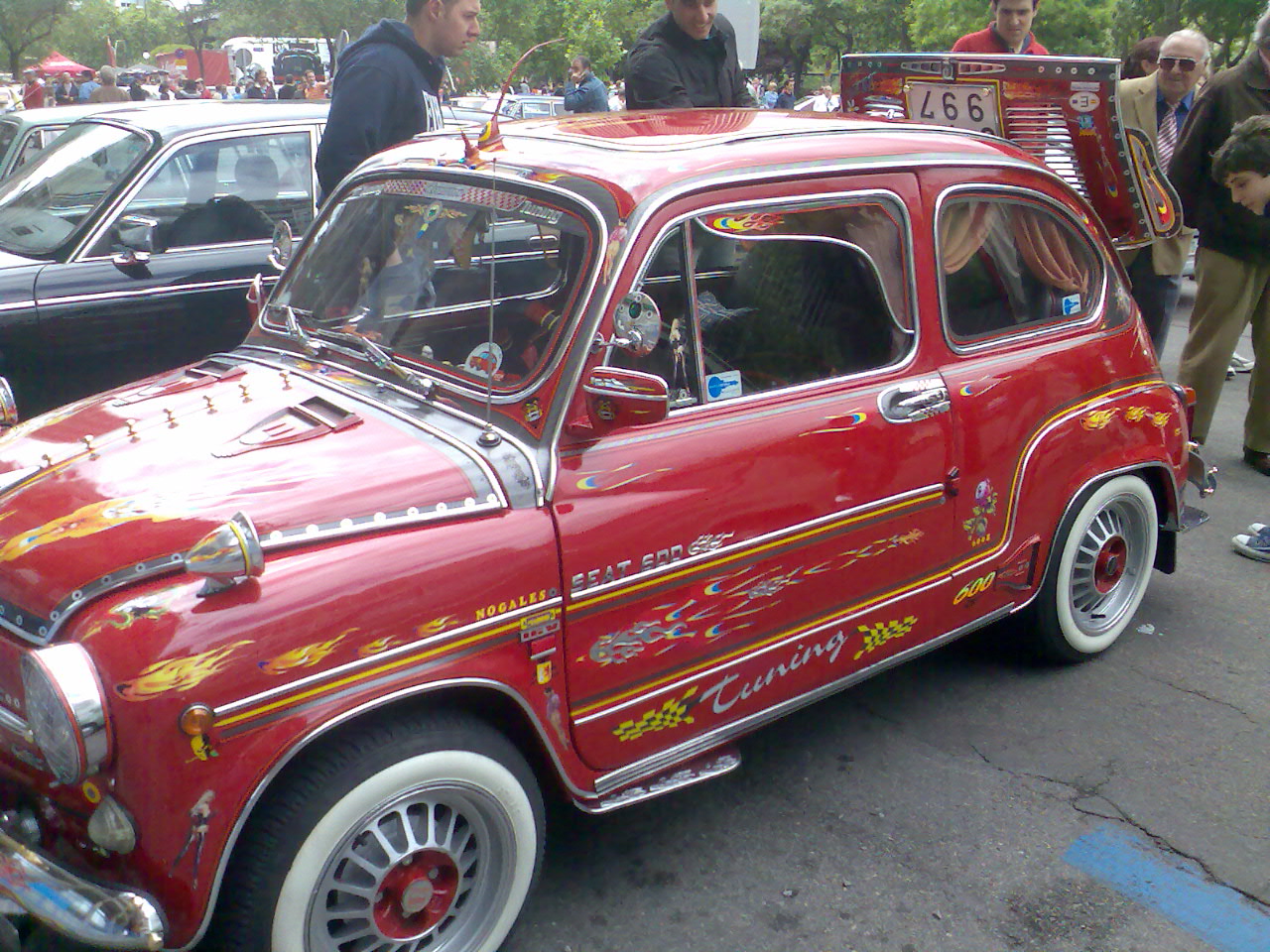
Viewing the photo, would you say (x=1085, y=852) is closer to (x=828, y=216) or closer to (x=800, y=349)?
(x=800, y=349)

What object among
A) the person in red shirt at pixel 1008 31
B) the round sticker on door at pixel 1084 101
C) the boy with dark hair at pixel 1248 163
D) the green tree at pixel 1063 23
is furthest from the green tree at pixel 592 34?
the round sticker on door at pixel 1084 101

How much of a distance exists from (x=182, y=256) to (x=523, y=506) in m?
3.58

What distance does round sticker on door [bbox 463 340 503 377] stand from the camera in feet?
9.09

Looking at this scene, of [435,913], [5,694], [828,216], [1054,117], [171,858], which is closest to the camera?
[171,858]

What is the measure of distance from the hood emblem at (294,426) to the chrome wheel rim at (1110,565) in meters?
2.55

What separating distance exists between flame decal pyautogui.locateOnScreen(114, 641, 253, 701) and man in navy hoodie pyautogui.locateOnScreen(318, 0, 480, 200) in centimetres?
296

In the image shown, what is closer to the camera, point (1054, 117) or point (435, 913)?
point (435, 913)

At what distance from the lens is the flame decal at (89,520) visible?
2.34m

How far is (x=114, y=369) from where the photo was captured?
5156mm

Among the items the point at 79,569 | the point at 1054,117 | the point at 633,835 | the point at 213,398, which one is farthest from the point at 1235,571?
the point at 79,569

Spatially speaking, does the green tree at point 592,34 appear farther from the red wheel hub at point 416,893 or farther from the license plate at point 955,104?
the red wheel hub at point 416,893

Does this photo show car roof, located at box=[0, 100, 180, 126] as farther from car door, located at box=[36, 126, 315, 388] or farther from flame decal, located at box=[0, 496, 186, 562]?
flame decal, located at box=[0, 496, 186, 562]

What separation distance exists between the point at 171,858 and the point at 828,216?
2251 mm

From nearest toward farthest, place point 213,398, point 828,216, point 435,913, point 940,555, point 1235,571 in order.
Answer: point 435,913 < point 213,398 < point 828,216 < point 940,555 < point 1235,571
